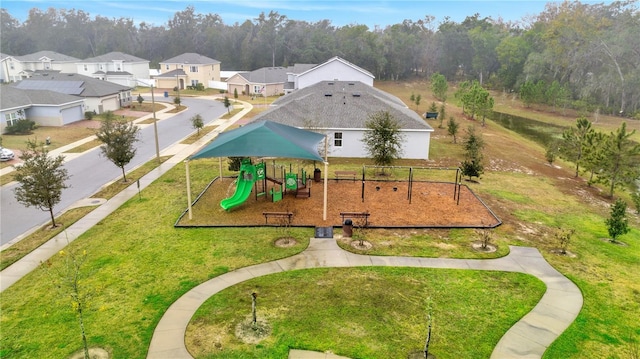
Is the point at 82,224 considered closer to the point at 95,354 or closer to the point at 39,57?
the point at 95,354

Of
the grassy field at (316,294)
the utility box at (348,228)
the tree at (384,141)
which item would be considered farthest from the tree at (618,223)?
the tree at (384,141)

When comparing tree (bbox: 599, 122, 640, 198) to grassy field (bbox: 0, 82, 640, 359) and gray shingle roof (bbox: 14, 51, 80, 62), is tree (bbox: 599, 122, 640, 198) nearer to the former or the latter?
grassy field (bbox: 0, 82, 640, 359)

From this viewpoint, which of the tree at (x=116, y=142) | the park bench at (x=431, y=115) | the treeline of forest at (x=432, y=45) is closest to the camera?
the tree at (x=116, y=142)

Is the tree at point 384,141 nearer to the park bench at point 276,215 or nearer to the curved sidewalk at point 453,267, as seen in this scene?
the park bench at point 276,215

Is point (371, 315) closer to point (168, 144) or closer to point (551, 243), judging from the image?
point (551, 243)

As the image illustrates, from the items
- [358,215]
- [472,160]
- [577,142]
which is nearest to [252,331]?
[358,215]

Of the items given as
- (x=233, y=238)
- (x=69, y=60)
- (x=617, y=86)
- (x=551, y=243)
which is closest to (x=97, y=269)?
(x=233, y=238)
